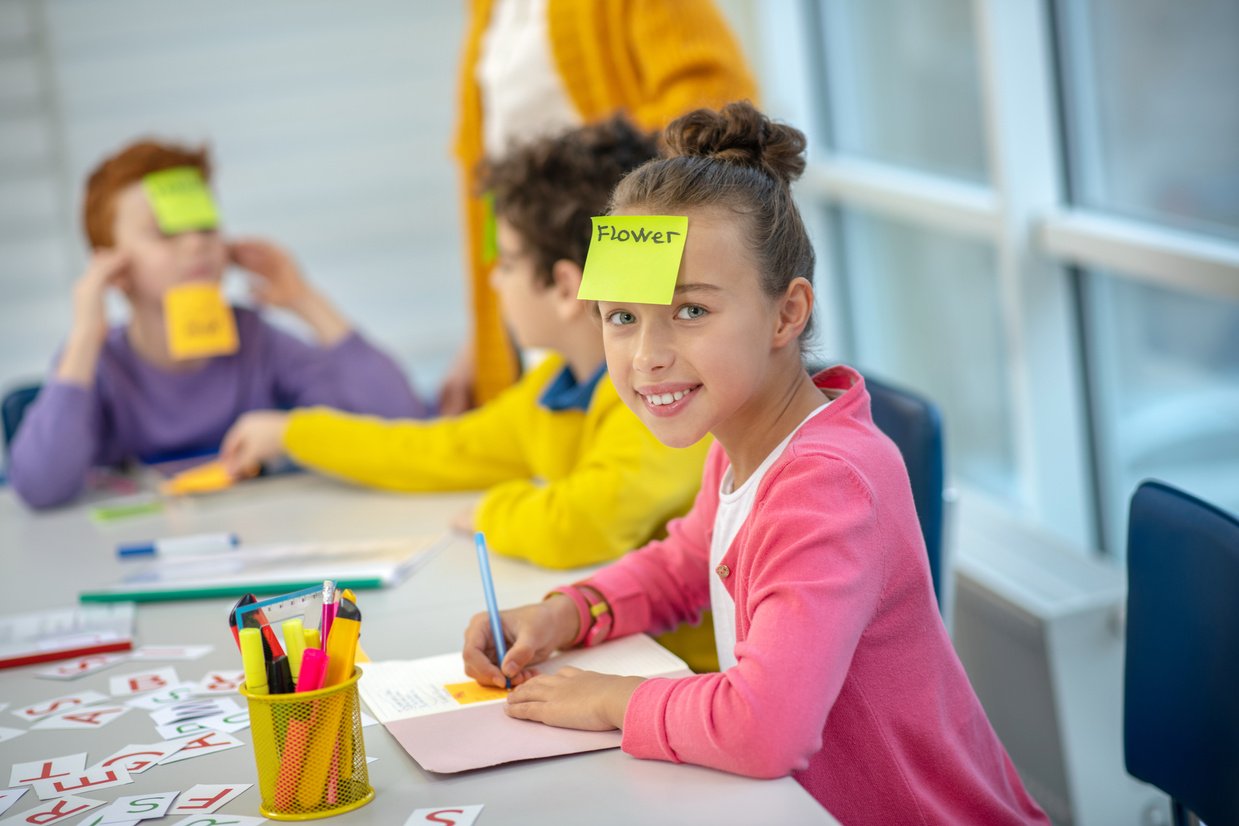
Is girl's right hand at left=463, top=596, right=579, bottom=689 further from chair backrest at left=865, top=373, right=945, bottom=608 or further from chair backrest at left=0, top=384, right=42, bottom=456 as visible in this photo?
chair backrest at left=0, top=384, right=42, bottom=456

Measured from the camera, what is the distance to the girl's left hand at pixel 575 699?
1.11 metres

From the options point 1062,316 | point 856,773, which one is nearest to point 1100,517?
point 1062,316

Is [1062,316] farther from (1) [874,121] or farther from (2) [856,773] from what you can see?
(2) [856,773]

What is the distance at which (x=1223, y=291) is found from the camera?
6.37ft

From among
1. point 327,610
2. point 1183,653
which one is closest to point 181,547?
point 327,610

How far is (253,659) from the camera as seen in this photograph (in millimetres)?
1011

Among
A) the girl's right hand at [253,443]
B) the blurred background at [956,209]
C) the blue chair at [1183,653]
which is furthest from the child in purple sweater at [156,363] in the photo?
the blue chair at [1183,653]

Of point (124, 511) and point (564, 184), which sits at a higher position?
point (564, 184)

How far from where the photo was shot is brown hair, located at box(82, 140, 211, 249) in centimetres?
238

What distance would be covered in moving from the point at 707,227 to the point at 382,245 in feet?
9.08

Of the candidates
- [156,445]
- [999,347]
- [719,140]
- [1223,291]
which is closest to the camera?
[719,140]

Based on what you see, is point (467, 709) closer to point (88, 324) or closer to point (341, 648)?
point (341, 648)

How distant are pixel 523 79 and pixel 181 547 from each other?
1.07 m

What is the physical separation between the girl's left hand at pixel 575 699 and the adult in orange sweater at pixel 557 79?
40.3 inches
